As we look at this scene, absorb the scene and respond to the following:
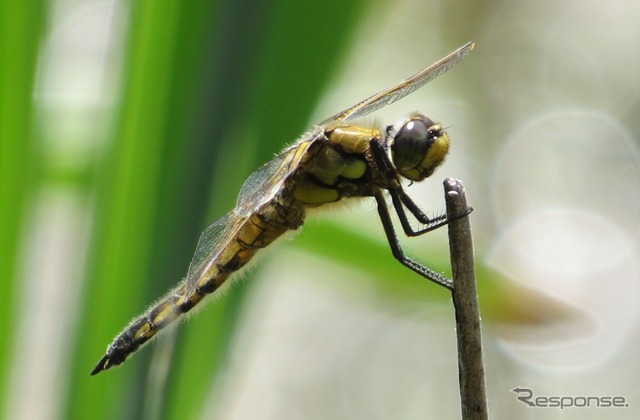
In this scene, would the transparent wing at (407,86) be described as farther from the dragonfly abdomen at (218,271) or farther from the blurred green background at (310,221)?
the dragonfly abdomen at (218,271)

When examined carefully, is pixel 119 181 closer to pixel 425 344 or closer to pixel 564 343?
pixel 564 343

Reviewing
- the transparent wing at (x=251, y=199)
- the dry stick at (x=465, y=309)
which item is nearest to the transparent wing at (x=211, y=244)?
the transparent wing at (x=251, y=199)

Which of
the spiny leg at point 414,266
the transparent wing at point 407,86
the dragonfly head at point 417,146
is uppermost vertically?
the transparent wing at point 407,86

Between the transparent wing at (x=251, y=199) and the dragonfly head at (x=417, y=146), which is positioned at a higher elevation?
the dragonfly head at (x=417, y=146)

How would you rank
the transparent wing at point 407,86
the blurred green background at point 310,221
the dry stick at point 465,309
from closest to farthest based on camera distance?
the dry stick at point 465,309 → the blurred green background at point 310,221 → the transparent wing at point 407,86

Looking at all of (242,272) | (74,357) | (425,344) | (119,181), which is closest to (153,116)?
(119,181)

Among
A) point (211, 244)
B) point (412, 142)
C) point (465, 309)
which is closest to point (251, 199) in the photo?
point (211, 244)

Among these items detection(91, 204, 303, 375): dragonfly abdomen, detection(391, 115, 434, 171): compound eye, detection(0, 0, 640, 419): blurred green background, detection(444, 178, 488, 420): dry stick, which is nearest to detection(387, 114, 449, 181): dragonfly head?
detection(391, 115, 434, 171): compound eye

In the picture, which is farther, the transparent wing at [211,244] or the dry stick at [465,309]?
the transparent wing at [211,244]
